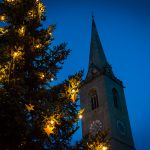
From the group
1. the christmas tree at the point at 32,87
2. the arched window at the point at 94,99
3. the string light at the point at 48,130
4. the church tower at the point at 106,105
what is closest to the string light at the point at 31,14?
the christmas tree at the point at 32,87

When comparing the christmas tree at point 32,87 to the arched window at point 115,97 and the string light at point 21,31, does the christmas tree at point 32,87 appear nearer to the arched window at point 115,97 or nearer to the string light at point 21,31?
the string light at point 21,31

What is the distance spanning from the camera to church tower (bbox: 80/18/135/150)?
3547 cm

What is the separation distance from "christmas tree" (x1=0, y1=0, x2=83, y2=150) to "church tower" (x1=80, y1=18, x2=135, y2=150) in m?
24.7

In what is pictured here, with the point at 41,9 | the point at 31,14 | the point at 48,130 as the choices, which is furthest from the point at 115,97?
the point at 48,130

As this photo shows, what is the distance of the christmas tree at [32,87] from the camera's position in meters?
8.27

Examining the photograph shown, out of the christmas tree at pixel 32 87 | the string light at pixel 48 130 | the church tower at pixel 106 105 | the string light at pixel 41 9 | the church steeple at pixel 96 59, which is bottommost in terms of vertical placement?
the string light at pixel 48 130

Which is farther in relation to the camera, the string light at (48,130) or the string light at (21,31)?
the string light at (21,31)

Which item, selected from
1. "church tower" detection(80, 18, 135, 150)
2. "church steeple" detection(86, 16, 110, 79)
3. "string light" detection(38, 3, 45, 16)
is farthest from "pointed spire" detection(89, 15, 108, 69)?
"string light" detection(38, 3, 45, 16)

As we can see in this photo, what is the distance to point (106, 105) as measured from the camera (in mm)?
37188

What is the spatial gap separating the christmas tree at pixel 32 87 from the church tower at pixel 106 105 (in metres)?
24.7

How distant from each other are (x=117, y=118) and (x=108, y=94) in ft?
11.3

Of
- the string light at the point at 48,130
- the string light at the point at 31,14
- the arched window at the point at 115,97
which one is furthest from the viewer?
the arched window at the point at 115,97

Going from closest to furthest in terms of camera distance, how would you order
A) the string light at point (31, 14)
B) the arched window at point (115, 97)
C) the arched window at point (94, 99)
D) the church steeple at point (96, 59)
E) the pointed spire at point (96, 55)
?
the string light at point (31, 14) < the arched window at point (94, 99) < the arched window at point (115, 97) < the church steeple at point (96, 59) < the pointed spire at point (96, 55)

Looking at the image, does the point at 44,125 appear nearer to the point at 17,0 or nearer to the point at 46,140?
the point at 46,140
